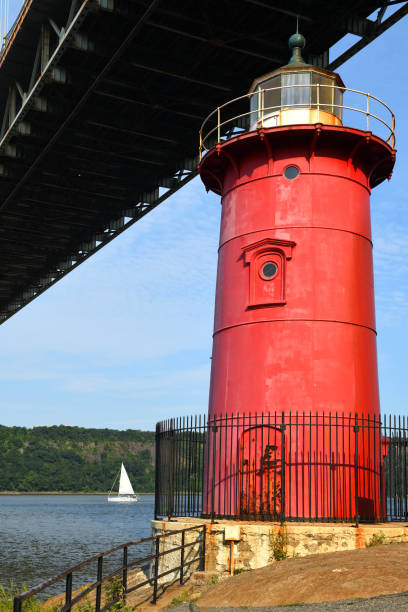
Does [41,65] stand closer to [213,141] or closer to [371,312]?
[213,141]

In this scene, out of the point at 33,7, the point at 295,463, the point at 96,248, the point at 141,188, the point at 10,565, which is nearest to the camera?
the point at 295,463

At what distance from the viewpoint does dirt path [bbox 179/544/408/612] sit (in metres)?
10.8

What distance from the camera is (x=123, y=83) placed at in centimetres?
2428

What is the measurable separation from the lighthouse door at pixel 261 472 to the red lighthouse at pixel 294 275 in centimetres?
3

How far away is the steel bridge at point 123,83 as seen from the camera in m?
21.2

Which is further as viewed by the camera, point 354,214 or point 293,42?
point 293,42

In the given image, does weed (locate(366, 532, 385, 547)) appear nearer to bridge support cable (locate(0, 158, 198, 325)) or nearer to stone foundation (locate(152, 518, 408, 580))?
stone foundation (locate(152, 518, 408, 580))

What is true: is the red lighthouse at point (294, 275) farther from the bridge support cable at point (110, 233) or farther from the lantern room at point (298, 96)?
the bridge support cable at point (110, 233)

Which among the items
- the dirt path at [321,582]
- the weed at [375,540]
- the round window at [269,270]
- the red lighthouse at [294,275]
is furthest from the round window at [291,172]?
the dirt path at [321,582]

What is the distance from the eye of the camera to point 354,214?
1752 centimetres

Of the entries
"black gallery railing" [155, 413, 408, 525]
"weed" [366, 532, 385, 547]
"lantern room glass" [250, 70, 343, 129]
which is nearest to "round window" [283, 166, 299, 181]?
"lantern room glass" [250, 70, 343, 129]

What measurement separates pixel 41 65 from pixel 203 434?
12.4 meters

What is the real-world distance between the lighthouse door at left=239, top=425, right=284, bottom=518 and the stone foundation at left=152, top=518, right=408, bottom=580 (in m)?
1.15

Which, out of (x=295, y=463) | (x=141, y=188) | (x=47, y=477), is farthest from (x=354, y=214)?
(x=47, y=477)
